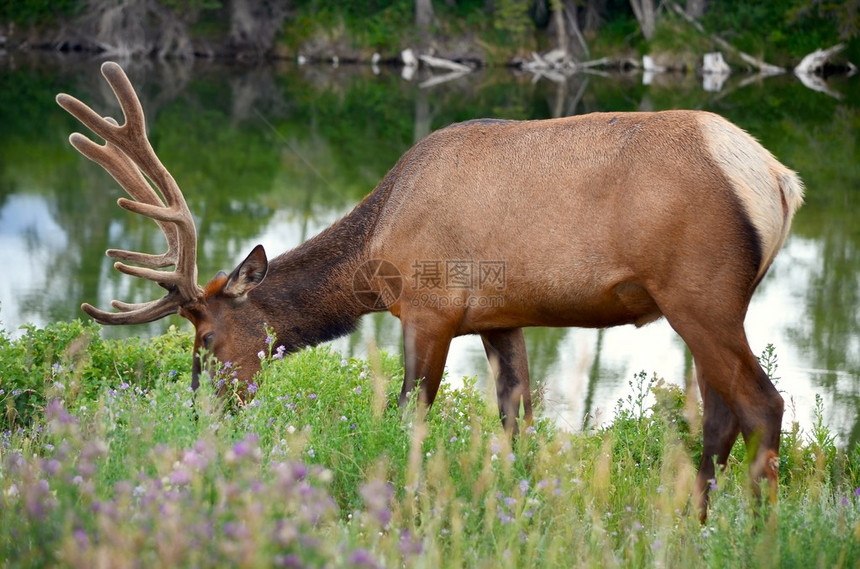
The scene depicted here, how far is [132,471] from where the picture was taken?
126 inches

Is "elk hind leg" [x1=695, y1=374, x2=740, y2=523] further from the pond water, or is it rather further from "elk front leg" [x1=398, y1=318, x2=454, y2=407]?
"elk front leg" [x1=398, y1=318, x2=454, y2=407]

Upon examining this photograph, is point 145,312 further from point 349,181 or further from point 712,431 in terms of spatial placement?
point 349,181

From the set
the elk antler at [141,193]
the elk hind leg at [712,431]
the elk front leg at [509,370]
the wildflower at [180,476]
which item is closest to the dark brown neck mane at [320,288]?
the elk antler at [141,193]

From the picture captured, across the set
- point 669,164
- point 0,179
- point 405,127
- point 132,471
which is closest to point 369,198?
point 669,164

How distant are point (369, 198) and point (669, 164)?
1.79 meters

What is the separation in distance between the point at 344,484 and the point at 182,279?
166 centimetres

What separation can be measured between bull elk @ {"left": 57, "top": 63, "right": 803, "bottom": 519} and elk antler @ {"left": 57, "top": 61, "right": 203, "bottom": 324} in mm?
12

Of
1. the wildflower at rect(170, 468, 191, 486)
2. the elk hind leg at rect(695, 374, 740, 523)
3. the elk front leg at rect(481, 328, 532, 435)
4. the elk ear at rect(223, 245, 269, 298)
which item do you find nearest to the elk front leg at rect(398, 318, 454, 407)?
the elk front leg at rect(481, 328, 532, 435)

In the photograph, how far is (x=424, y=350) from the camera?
534 cm

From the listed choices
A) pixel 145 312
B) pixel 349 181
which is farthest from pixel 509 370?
pixel 349 181

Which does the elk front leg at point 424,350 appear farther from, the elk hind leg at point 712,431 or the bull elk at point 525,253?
the elk hind leg at point 712,431

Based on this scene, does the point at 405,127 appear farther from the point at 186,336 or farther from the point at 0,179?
the point at 186,336

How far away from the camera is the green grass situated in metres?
2.73

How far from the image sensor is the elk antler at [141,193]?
5680 mm
